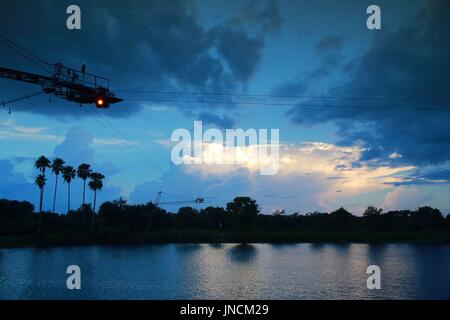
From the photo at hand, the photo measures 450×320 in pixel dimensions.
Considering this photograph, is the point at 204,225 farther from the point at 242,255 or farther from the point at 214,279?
the point at 214,279

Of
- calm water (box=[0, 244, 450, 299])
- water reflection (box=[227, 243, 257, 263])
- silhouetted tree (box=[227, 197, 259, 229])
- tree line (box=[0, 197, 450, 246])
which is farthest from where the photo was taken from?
silhouetted tree (box=[227, 197, 259, 229])

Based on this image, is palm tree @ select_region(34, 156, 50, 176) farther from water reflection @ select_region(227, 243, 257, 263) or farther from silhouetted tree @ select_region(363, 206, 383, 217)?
silhouetted tree @ select_region(363, 206, 383, 217)

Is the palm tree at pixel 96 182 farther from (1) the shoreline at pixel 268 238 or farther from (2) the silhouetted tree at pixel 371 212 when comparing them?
(2) the silhouetted tree at pixel 371 212

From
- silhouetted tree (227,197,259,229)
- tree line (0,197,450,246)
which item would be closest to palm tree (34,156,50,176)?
tree line (0,197,450,246)

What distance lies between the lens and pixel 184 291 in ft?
128

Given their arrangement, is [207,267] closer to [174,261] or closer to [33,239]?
[174,261]

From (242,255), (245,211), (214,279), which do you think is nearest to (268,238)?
(245,211)
